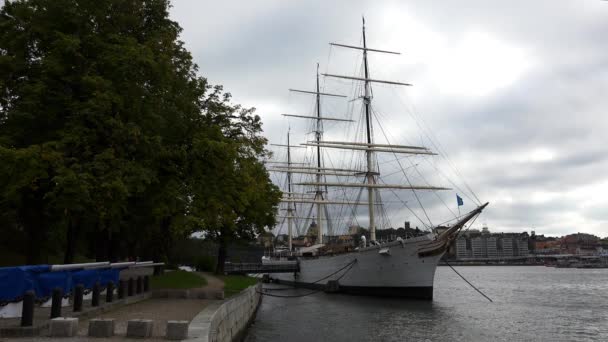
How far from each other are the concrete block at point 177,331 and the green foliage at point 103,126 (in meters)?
8.31

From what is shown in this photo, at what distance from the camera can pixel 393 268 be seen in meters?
43.8

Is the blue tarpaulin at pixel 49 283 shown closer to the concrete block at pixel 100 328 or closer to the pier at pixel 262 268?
the concrete block at pixel 100 328

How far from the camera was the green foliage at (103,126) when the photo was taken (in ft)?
59.3

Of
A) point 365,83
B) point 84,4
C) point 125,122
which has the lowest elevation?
point 125,122

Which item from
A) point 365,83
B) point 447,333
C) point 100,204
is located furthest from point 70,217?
point 365,83

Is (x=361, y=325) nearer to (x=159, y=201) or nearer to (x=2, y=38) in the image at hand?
(x=159, y=201)

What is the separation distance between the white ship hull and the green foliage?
22174 millimetres

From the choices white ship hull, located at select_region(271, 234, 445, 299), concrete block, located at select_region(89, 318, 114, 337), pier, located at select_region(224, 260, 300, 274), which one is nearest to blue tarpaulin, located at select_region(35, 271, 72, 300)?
concrete block, located at select_region(89, 318, 114, 337)

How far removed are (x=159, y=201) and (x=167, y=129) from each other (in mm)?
3460

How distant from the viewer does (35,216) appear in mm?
21578

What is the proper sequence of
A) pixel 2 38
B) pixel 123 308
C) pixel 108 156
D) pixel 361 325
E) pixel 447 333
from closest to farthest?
pixel 123 308
pixel 108 156
pixel 2 38
pixel 447 333
pixel 361 325

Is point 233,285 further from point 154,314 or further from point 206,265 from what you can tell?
point 206,265

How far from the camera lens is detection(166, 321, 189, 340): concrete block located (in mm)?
10625

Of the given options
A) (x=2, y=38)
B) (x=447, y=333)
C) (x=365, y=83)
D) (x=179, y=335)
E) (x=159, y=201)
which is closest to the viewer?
(x=179, y=335)
